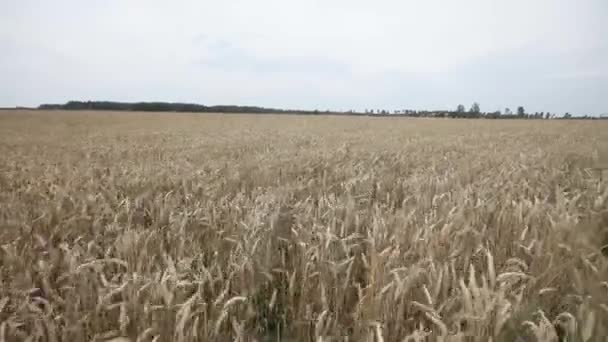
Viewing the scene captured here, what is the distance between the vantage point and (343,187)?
15.1 feet

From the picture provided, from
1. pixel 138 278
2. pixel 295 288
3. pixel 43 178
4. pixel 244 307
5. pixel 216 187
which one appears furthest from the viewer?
pixel 43 178

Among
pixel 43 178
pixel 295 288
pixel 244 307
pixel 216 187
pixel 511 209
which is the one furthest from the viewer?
pixel 43 178

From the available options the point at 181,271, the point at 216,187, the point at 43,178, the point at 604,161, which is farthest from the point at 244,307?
the point at 604,161

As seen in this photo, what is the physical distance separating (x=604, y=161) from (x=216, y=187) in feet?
24.1

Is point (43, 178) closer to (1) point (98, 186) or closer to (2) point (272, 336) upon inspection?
(1) point (98, 186)

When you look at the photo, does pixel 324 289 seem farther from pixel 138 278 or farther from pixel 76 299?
pixel 76 299

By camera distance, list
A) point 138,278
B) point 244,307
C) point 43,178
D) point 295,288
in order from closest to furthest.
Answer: point 138,278 → point 244,307 → point 295,288 → point 43,178

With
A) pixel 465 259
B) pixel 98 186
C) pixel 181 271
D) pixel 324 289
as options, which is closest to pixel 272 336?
pixel 324 289

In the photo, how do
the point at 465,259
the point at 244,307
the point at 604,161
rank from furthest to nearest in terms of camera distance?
the point at 604,161, the point at 465,259, the point at 244,307

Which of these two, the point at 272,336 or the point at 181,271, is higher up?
the point at 181,271

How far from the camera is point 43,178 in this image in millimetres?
4867

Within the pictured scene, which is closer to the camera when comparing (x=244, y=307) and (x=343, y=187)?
(x=244, y=307)

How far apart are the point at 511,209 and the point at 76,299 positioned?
9.91 feet

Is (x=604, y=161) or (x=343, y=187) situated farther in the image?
(x=604, y=161)
